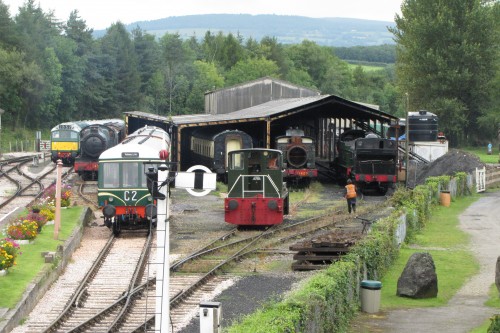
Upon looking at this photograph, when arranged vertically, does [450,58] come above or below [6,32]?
below

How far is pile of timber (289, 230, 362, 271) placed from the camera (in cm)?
2389

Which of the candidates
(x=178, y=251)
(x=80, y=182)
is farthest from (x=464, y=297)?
(x=80, y=182)

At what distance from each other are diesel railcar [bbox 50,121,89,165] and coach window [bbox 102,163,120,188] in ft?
90.4

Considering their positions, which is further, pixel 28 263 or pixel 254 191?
pixel 254 191

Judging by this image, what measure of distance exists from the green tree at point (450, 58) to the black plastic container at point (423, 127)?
13371 mm

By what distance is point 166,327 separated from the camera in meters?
12.2

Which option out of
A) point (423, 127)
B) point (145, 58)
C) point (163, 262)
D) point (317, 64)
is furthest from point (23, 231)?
point (317, 64)

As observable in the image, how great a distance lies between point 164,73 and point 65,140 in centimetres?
6370

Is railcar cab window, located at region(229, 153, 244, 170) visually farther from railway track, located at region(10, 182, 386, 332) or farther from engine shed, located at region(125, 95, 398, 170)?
engine shed, located at region(125, 95, 398, 170)

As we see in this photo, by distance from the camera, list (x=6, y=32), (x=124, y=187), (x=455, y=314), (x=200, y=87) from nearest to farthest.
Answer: (x=455, y=314) → (x=124, y=187) → (x=6, y=32) → (x=200, y=87)

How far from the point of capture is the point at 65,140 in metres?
57.1

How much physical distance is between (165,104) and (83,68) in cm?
1467

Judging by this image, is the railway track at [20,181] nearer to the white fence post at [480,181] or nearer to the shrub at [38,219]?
the shrub at [38,219]

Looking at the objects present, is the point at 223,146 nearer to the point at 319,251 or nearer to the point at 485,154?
the point at 319,251
